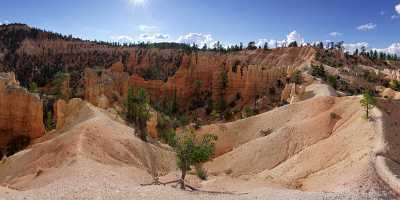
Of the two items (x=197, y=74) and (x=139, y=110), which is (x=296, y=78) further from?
(x=139, y=110)

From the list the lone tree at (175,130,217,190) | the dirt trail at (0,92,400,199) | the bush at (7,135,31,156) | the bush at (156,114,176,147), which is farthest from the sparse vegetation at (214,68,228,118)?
the lone tree at (175,130,217,190)

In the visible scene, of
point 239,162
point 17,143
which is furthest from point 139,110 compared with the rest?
point 239,162

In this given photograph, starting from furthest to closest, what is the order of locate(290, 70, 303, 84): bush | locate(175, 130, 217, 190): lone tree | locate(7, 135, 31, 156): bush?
locate(290, 70, 303, 84): bush → locate(7, 135, 31, 156): bush → locate(175, 130, 217, 190): lone tree

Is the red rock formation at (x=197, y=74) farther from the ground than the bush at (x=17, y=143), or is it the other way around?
the red rock formation at (x=197, y=74)

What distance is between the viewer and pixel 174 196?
2195 cm

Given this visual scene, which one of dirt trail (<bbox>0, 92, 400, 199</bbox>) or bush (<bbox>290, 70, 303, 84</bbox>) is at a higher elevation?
bush (<bbox>290, 70, 303, 84</bbox>)

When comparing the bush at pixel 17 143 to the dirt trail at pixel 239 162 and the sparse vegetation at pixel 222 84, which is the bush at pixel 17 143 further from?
the sparse vegetation at pixel 222 84

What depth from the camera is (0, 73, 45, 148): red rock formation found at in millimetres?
46281

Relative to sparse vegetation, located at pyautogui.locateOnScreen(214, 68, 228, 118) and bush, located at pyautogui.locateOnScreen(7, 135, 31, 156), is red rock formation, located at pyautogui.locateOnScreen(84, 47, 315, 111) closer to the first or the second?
sparse vegetation, located at pyautogui.locateOnScreen(214, 68, 228, 118)

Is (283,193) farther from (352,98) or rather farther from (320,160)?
(352,98)

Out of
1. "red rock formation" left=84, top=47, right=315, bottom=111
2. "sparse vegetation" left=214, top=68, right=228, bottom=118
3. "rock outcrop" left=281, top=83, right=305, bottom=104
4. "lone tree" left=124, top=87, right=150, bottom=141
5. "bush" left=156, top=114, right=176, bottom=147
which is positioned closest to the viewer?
"lone tree" left=124, top=87, right=150, bottom=141

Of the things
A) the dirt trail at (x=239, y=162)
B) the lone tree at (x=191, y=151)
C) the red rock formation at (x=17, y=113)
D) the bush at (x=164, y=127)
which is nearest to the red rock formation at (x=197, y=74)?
the bush at (x=164, y=127)

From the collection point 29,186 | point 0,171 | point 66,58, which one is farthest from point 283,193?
point 66,58

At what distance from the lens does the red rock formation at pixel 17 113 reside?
46.3m
